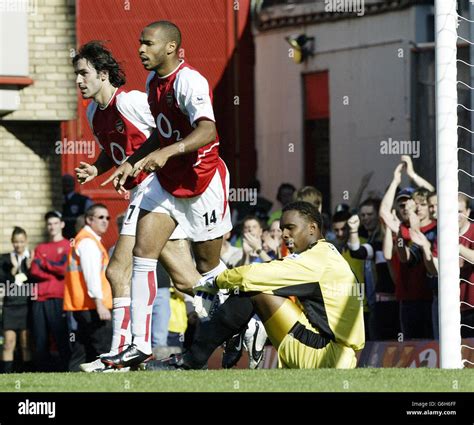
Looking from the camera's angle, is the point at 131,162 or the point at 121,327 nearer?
the point at 131,162

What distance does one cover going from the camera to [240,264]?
1644 cm

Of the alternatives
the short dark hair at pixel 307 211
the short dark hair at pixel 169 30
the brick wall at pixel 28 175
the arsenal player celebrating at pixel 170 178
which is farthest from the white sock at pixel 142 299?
the brick wall at pixel 28 175

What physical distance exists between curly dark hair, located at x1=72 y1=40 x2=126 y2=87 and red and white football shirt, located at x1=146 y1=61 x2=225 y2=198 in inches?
24.9

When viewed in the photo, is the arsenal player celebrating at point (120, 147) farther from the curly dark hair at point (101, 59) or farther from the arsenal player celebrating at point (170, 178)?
the arsenal player celebrating at point (170, 178)

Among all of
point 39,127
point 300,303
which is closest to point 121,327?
point 300,303

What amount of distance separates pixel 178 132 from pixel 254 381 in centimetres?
233

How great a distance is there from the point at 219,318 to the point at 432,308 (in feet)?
16.0

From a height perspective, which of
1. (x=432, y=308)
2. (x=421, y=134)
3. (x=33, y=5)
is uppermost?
(x=33, y=5)

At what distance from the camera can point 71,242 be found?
58.3ft

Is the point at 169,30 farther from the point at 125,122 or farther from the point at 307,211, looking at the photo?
the point at 307,211

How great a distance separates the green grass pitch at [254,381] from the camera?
28.8 ft

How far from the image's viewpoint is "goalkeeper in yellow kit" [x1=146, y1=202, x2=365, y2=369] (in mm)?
9859
